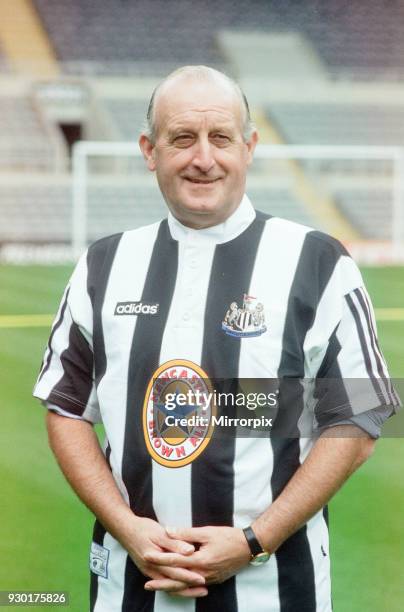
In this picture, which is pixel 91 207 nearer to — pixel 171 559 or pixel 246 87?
pixel 246 87

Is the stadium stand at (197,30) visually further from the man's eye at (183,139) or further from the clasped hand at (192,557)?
the clasped hand at (192,557)

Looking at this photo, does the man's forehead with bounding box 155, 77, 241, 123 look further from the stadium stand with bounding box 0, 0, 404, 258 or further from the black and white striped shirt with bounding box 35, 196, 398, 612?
the stadium stand with bounding box 0, 0, 404, 258

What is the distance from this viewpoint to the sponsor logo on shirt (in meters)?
1.01

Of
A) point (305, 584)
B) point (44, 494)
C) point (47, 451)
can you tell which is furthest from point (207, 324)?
point (47, 451)

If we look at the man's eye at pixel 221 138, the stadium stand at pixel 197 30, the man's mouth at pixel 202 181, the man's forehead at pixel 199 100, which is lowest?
the man's mouth at pixel 202 181

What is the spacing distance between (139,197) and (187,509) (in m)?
8.41

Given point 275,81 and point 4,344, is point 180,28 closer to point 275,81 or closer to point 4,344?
point 275,81

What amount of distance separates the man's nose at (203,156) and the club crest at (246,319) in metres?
0.15

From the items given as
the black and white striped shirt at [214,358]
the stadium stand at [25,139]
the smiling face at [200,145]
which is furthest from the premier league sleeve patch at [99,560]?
the stadium stand at [25,139]

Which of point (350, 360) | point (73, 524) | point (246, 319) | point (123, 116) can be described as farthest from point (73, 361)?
point (123, 116)

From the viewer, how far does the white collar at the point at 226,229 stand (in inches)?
40.9

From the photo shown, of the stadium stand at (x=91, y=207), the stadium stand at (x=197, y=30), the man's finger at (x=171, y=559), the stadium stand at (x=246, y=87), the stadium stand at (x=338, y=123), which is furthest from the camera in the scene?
the stadium stand at (x=338, y=123)

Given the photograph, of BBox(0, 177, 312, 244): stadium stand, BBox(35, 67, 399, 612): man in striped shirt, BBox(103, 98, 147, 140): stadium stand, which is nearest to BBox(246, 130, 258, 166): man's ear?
BBox(35, 67, 399, 612): man in striped shirt

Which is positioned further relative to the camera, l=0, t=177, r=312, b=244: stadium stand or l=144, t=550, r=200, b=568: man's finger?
l=0, t=177, r=312, b=244: stadium stand
